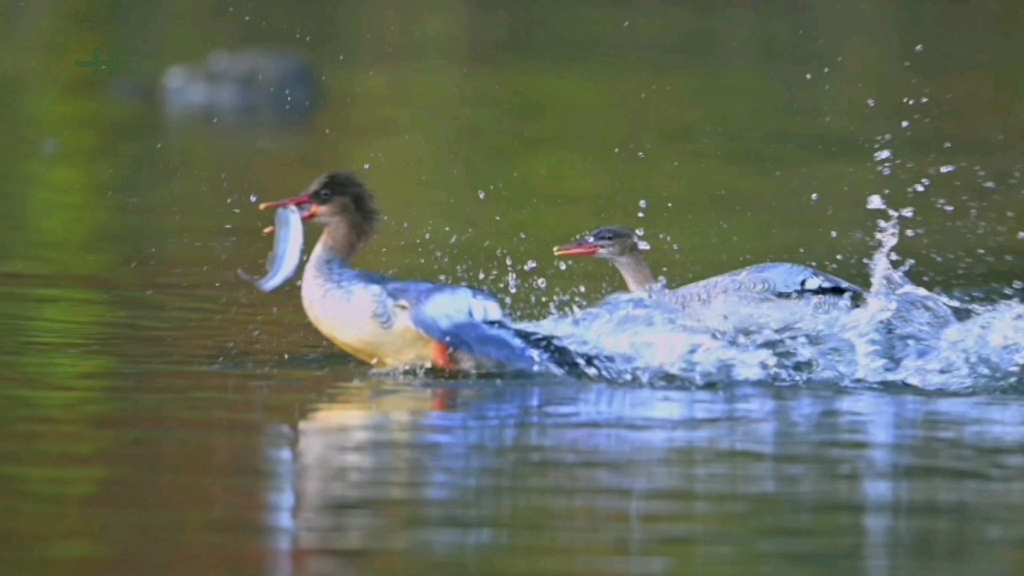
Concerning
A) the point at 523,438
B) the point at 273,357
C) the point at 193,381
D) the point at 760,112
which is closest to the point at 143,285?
the point at 273,357

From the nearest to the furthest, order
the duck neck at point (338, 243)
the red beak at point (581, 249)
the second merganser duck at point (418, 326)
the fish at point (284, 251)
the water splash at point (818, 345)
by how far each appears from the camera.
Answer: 1. the water splash at point (818, 345)
2. the second merganser duck at point (418, 326)
3. the fish at point (284, 251)
4. the duck neck at point (338, 243)
5. the red beak at point (581, 249)

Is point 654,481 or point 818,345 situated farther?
point 818,345

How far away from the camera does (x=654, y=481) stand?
7.49 metres

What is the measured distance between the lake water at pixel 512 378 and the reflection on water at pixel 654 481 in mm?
20

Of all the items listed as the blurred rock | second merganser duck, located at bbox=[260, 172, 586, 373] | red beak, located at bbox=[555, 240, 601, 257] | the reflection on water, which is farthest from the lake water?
the blurred rock

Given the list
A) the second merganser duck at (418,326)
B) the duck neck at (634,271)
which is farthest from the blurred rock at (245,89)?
the second merganser duck at (418,326)

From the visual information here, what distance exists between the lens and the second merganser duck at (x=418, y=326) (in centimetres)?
993

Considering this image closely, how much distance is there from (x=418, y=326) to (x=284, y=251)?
743 mm

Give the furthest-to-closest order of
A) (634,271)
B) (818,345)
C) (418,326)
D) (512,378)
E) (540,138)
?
(540,138) → (634,271) → (818,345) → (418,326) → (512,378)

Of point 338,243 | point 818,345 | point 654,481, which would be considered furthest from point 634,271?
point 654,481

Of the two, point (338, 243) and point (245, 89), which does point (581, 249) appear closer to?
point (338, 243)

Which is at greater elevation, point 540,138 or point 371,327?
point 540,138

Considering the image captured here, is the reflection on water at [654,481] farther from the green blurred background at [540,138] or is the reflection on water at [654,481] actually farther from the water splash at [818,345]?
the green blurred background at [540,138]

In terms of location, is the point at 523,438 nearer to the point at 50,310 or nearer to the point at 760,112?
the point at 50,310
